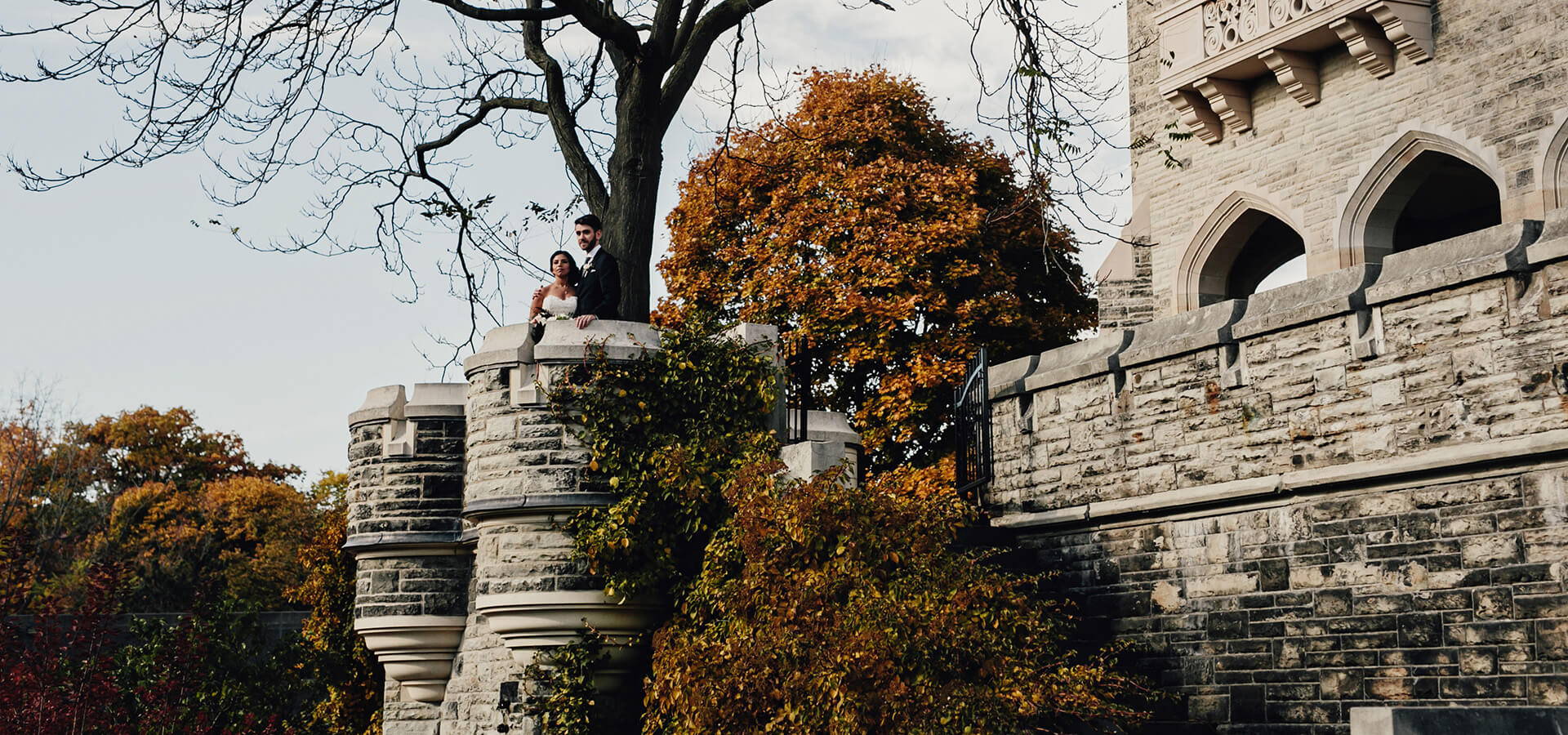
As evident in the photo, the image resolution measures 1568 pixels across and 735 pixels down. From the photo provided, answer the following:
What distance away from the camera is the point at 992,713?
27.6 feet

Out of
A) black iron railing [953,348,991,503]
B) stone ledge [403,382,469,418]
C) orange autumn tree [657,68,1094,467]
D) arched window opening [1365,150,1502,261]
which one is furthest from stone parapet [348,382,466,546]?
arched window opening [1365,150,1502,261]

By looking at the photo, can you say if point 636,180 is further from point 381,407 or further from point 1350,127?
point 1350,127

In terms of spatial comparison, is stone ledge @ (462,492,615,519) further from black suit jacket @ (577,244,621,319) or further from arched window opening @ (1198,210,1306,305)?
arched window opening @ (1198,210,1306,305)

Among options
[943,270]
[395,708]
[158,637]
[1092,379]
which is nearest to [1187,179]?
[943,270]

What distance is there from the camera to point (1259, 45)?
16484 millimetres

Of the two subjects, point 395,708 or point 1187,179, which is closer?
point 395,708

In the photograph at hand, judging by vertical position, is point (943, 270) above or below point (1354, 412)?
above

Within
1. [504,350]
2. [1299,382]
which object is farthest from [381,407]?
[1299,382]

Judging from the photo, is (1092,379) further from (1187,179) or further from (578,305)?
(1187,179)

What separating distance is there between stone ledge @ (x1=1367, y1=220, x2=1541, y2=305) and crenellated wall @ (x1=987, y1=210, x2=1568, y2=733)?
1 cm

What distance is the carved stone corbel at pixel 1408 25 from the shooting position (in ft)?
49.6

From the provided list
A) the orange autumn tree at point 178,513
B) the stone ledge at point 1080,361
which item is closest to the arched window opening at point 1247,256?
the stone ledge at point 1080,361

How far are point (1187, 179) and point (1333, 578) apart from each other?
10.1 meters

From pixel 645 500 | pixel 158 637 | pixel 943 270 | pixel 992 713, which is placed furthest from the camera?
pixel 943 270
